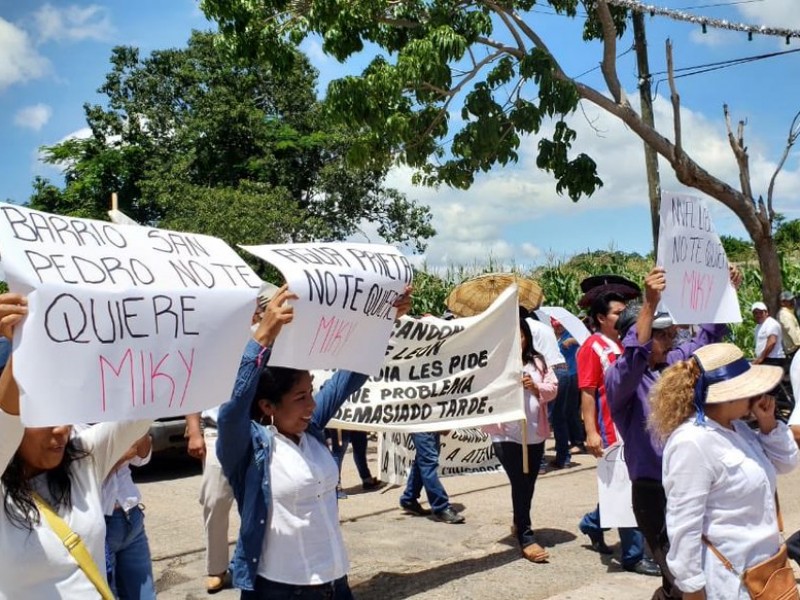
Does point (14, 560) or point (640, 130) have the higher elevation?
point (640, 130)

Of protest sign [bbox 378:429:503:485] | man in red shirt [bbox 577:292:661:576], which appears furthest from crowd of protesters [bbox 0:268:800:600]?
protest sign [bbox 378:429:503:485]

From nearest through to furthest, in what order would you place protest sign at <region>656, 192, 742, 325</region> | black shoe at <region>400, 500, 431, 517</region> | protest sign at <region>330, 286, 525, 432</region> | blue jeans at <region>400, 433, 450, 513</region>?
protest sign at <region>656, 192, 742, 325</region> → protest sign at <region>330, 286, 525, 432</region> → blue jeans at <region>400, 433, 450, 513</region> → black shoe at <region>400, 500, 431, 517</region>

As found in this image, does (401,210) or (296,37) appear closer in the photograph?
(296,37)

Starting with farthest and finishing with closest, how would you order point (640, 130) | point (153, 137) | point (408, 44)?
point (153, 137)
point (640, 130)
point (408, 44)

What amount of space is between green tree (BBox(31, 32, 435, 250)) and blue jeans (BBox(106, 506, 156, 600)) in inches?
759

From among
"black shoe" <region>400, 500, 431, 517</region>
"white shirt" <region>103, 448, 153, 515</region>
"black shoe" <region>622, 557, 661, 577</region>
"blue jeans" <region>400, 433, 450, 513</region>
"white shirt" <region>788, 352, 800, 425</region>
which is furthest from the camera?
"black shoe" <region>400, 500, 431, 517</region>

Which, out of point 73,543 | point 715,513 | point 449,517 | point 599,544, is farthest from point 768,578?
point 449,517

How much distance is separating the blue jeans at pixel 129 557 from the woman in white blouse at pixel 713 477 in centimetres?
218

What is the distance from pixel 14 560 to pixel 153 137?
3325cm

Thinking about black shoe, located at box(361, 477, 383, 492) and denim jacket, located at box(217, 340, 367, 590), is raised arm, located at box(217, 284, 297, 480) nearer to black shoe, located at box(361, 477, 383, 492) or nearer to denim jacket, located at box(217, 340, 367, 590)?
denim jacket, located at box(217, 340, 367, 590)

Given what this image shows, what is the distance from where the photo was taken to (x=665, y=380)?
147 inches

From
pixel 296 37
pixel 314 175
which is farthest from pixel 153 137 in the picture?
pixel 296 37

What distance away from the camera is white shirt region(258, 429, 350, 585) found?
358 centimetres

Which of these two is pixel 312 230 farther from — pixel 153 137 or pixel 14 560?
pixel 14 560
